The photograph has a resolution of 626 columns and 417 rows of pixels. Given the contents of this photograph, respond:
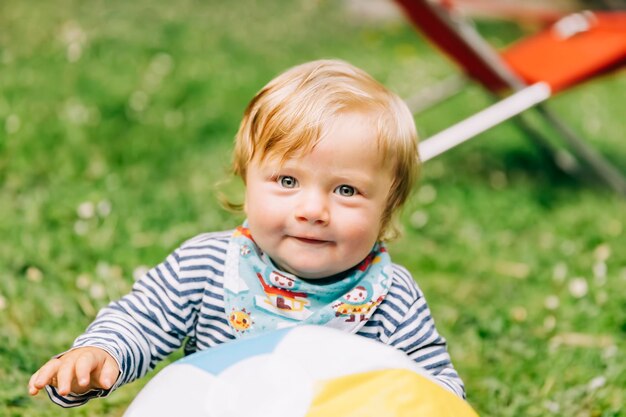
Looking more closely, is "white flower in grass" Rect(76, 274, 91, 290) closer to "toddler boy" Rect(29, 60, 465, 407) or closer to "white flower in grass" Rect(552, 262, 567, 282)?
"toddler boy" Rect(29, 60, 465, 407)

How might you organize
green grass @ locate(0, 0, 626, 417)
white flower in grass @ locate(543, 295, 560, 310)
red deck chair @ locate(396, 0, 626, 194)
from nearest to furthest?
1. green grass @ locate(0, 0, 626, 417)
2. white flower in grass @ locate(543, 295, 560, 310)
3. red deck chair @ locate(396, 0, 626, 194)

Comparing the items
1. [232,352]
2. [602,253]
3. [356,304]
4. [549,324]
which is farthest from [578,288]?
[232,352]

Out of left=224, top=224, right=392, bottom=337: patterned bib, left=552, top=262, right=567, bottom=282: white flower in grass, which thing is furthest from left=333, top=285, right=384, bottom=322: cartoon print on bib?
left=552, top=262, right=567, bottom=282: white flower in grass

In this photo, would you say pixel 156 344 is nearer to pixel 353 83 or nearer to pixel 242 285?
pixel 242 285

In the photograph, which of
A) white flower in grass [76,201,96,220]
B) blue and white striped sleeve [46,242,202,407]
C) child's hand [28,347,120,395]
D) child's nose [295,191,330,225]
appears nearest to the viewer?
child's hand [28,347,120,395]

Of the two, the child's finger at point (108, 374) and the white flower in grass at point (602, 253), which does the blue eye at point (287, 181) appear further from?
the white flower in grass at point (602, 253)

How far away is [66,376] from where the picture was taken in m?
1.44

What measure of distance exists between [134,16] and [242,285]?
492cm

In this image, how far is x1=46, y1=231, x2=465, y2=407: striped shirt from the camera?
67.5 inches

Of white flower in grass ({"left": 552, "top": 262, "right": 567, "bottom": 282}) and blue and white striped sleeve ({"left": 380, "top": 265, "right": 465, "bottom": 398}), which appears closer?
blue and white striped sleeve ({"left": 380, "top": 265, "right": 465, "bottom": 398})

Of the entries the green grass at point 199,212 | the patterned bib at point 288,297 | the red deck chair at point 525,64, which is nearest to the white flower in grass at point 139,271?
the green grass at point 199,212

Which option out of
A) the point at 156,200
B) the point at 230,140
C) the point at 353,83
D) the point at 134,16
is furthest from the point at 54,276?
the point at 134,16

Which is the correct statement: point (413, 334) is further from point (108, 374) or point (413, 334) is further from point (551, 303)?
point (551, 303)

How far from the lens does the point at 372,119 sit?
162 centimetres
